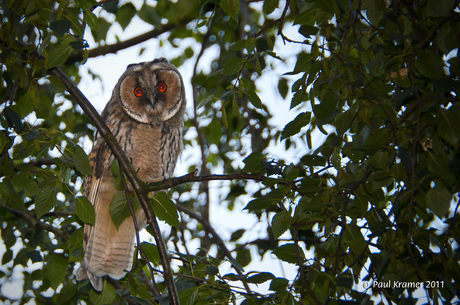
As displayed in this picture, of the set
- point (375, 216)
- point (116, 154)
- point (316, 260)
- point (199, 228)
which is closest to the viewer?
point (375, 216)

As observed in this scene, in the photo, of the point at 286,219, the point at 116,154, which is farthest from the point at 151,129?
the point at 286,219

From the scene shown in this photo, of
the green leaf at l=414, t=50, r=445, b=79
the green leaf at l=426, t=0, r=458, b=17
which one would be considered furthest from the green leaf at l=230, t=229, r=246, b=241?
the green leaf at l=426, t=0, r=458, b=17

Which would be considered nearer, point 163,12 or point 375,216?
point 375,216

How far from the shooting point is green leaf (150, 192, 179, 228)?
1.53 metres

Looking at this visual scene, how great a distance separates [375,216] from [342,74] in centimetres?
49

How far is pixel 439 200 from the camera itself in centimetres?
91

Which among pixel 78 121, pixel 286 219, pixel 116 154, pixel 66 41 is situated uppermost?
pixel 78 121

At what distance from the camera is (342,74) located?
1.33 meters

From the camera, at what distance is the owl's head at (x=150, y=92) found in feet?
8.72

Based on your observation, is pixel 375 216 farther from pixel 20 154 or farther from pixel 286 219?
pixel 20 154

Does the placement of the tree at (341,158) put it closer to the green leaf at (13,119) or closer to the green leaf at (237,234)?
the green leaf at (13,119)

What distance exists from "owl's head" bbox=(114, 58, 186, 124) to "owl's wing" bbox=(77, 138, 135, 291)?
34 centimetres

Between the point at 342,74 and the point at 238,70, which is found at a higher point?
the point at 238,70

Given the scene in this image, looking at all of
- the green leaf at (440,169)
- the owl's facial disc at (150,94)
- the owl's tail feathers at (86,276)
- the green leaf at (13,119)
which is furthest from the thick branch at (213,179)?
the owl's facial disc at (150,94)
